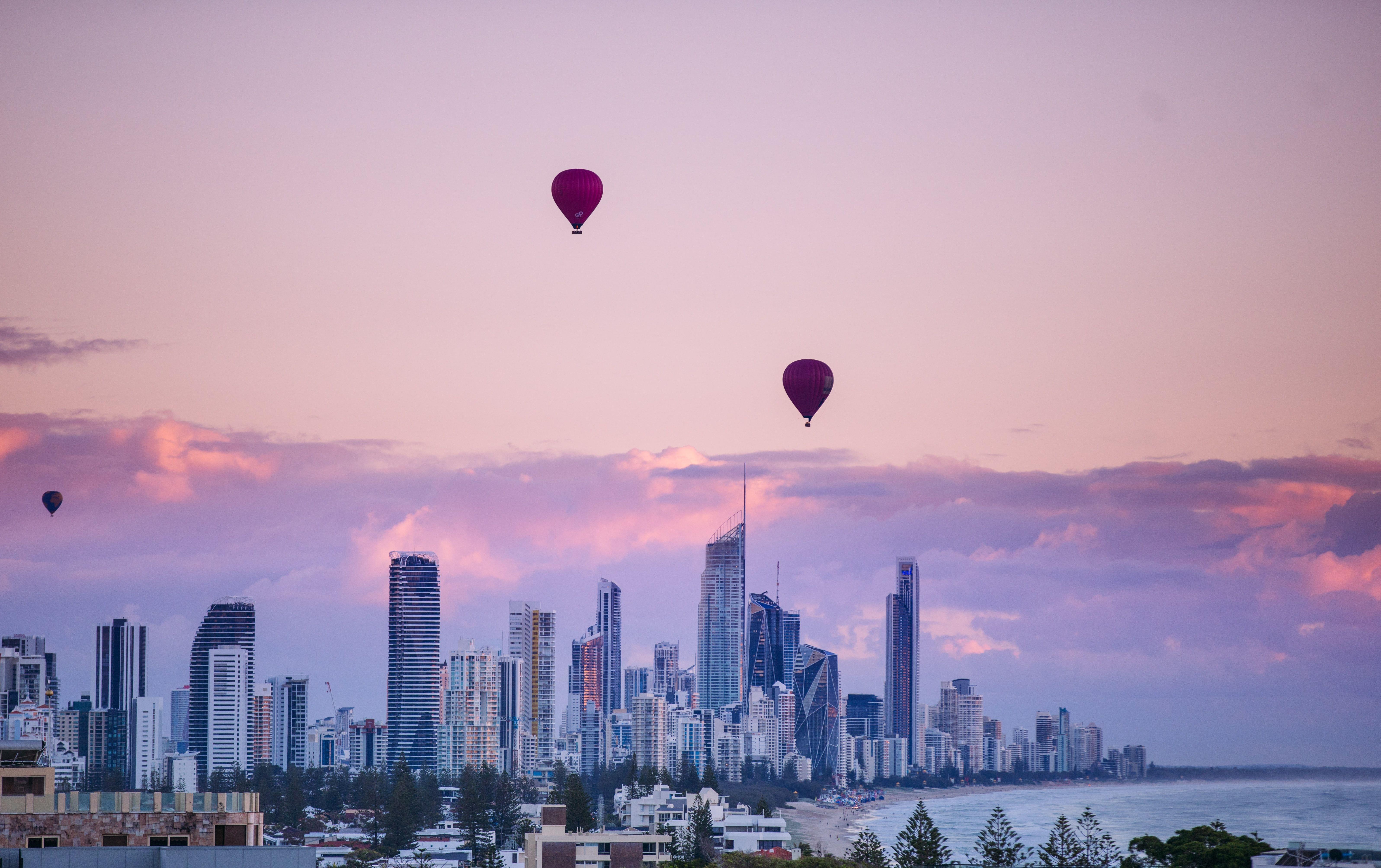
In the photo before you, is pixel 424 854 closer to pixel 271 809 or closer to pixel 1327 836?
pixel 271 809

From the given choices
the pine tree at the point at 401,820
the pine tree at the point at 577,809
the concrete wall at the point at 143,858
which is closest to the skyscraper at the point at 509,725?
the pine tree at the point at 401,820

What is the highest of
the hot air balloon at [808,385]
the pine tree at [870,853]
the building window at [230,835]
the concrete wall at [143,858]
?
the hot air balloon at [808,385]

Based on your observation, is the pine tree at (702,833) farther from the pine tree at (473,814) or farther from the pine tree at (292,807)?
the pine tree at (292,807)

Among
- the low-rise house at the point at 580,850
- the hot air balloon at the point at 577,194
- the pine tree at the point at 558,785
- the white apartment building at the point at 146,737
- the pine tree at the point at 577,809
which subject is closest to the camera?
the hot air balloon at the point at 577,194

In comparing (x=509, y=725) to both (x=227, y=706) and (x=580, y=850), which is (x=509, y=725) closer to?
(x=227, y=706)

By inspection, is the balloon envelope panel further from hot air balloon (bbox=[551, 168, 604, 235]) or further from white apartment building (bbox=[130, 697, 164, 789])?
white apartment building (bbox=[130, 697, 164, 789])

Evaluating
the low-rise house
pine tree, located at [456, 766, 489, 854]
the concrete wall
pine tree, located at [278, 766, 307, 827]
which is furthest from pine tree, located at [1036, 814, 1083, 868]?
pine tree, located at [278, 766, 307, 827]

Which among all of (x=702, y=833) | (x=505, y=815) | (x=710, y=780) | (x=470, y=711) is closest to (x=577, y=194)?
(x=702, y=833)
